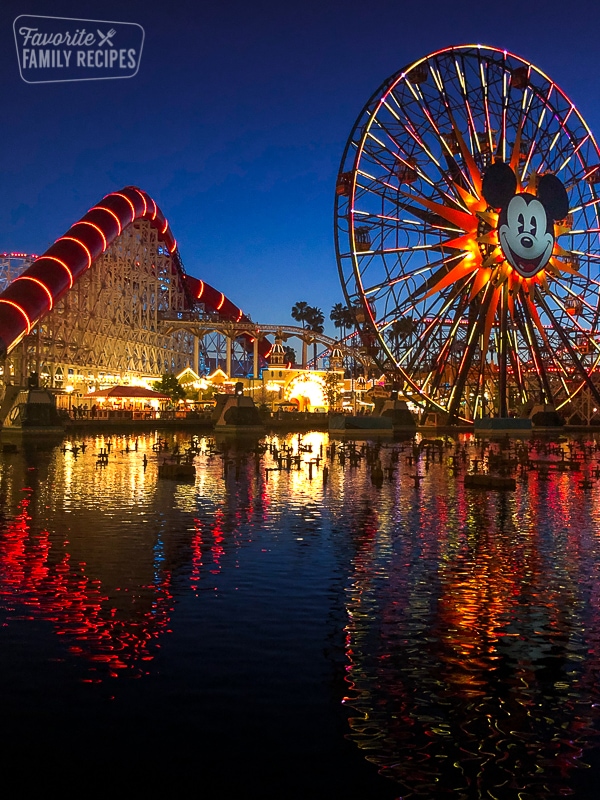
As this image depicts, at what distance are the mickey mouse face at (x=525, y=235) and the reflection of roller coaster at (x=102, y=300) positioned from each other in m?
33.0

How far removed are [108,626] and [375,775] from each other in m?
4.77

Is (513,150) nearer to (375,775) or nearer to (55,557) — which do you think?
(55,557)

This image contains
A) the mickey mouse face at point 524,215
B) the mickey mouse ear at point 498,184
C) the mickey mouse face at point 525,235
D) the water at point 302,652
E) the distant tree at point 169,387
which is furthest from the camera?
the distant tree at point 169,387

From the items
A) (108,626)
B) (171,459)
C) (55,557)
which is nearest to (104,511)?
(55,557)

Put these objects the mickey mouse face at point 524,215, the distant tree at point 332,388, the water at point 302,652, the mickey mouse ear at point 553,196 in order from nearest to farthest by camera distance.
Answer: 1. the water at point 302,652
2. the mickey mouse face at point 524,215
3. the mickey mouse ear at point 553,196
4. the distant tree at point 332,388

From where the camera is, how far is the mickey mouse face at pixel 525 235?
52.4 meters

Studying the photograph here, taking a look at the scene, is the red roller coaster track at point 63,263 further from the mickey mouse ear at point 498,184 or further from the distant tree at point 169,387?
the mickey mouse ear at point 498,184

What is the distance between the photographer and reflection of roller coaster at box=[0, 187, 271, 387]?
6894 cm

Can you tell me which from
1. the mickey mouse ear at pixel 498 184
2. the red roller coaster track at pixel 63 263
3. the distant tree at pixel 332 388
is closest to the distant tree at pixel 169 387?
the red roller coaster track at pixel 63 263

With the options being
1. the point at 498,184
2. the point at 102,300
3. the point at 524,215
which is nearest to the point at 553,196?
the point at 524,215

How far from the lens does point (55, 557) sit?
15.2 metres

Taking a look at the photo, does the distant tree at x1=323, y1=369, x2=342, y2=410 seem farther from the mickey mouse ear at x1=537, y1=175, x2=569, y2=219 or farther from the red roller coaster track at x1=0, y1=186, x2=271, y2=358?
the mickey mouse ear at x1=537, y1=175, x2=569, y2=219

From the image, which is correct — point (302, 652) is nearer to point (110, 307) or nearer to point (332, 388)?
point (110, 307)

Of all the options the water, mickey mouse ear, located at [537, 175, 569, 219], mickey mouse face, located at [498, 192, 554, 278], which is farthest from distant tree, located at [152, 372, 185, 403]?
the water
